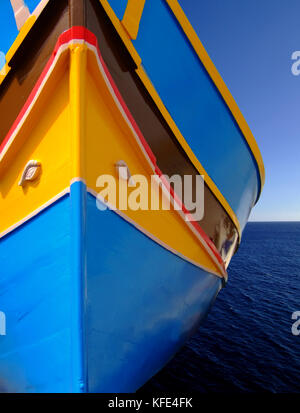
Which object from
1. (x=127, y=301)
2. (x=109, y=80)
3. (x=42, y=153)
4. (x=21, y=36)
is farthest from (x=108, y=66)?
(x=127, y=301)

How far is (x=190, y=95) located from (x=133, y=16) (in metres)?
1.21

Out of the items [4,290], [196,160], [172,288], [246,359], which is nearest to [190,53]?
[196,160]

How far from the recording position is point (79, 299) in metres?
2.53

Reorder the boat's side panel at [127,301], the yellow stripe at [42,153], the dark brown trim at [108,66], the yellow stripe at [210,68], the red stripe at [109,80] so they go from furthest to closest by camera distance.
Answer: the yellow stripe at [210,68] < the boat's side panel at [127,301] < the yellow stripe at [42,153] < the dark brown trim at [108,66] < the red stripe at [109,80]

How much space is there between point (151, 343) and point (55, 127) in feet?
11.1

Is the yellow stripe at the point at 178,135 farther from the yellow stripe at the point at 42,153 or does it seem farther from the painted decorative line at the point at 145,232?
the painted decorative line at the point at 145,232

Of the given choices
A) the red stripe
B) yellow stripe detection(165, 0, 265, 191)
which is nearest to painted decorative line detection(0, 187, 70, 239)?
the red stripe

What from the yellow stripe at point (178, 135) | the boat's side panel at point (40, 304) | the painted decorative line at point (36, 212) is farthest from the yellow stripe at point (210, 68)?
the boat's side panel at point (40, 304)

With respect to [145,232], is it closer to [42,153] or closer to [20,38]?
[42,153]

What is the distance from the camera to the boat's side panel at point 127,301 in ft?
8.87

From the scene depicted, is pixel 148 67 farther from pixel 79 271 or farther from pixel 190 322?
pixel 190 322

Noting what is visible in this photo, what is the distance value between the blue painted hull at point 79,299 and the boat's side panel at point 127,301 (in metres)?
0.01

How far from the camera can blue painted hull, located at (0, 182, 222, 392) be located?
257 cm

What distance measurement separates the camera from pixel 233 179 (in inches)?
183
